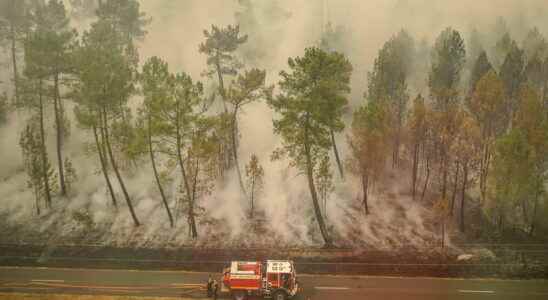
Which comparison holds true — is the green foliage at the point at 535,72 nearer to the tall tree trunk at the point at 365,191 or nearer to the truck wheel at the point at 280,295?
the tall tree trunk at the point at 365,191

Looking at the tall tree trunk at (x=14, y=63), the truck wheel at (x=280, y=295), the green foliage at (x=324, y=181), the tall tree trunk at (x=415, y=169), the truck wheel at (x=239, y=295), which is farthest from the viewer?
the tall tree trunk at (x=14, y=63)

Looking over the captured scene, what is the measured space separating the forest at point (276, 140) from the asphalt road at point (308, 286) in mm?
2502

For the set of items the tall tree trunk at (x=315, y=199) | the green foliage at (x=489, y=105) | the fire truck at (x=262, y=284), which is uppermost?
the green foliage at (x=489, y=105)

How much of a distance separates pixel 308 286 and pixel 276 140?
909 cm

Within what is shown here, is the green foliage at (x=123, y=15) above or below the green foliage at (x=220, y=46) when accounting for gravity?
above

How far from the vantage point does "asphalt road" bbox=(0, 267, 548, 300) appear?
817 inches

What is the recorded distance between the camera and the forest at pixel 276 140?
2356 centimetres

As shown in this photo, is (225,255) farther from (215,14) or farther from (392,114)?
(215,14)

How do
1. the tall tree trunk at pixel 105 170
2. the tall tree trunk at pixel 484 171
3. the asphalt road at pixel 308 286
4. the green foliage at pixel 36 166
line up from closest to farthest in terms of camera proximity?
the asphalt road at pixel 308 286, the tall tree trunk at pixel 484 171, the tall tree trunk at pixel 105 170, the green foliage at pixel 36 166

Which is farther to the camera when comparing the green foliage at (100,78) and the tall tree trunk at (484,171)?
the tall tree trunk at (484,171)

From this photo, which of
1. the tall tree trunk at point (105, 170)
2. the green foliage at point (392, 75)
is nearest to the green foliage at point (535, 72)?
the green foliage at point (392, 75)

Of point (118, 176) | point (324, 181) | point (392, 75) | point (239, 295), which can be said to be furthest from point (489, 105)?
point (118, 176)

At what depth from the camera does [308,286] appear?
21.4 metres

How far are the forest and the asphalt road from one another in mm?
2502
